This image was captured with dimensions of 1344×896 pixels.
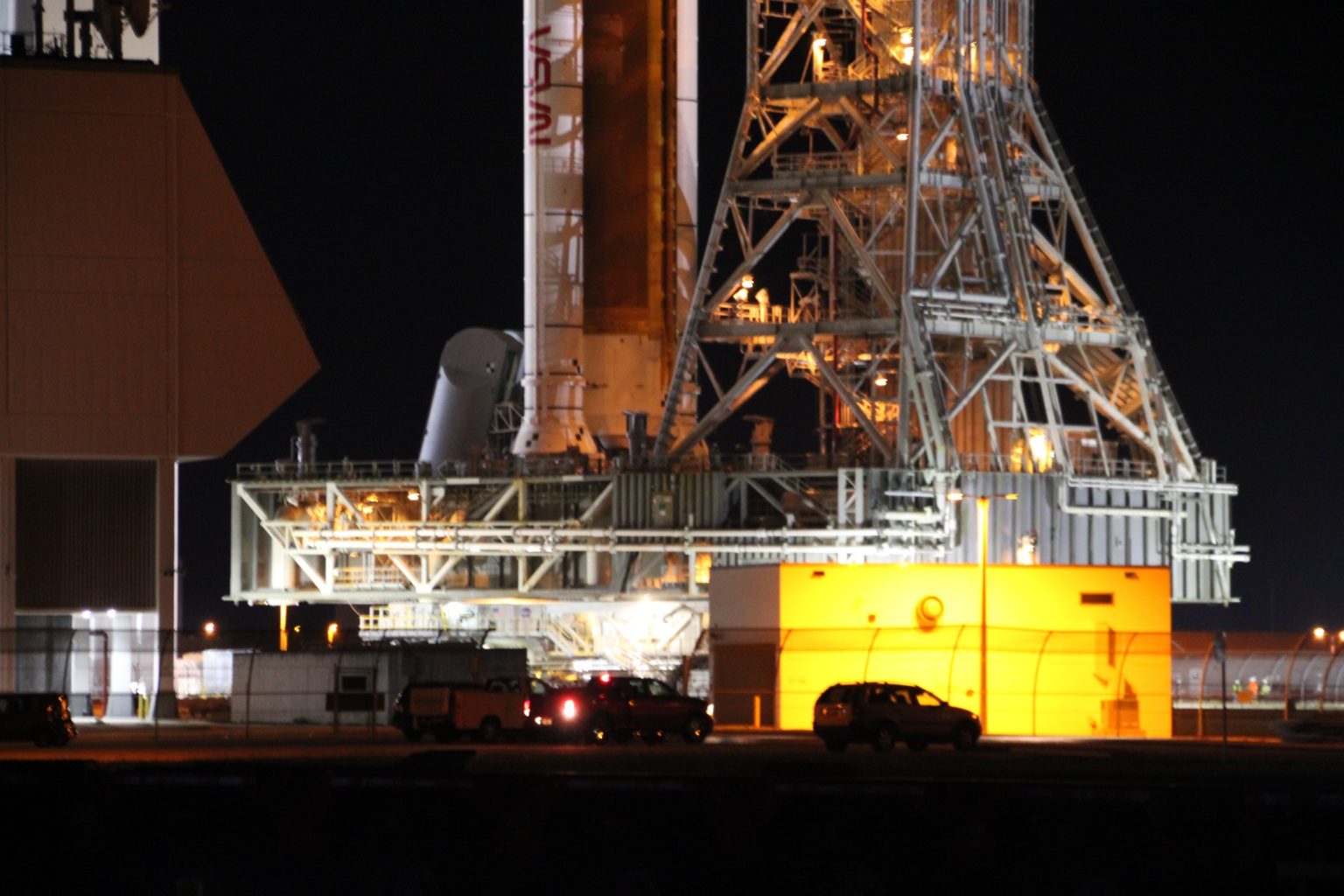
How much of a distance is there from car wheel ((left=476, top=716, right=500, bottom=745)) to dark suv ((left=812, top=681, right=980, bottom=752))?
6927 mm

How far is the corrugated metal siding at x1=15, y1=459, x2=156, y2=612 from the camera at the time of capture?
211 feet

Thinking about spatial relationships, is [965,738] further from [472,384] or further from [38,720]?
[472,384]

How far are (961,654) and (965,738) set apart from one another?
32.1 feet

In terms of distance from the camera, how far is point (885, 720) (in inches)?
1975

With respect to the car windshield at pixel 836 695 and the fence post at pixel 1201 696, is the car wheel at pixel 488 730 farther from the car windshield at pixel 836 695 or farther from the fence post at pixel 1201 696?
the fence post at pixel 1201 696

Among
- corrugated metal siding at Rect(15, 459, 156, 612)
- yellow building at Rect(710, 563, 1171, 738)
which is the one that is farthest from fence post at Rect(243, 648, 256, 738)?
yellow building at Rect(710, 563, 1171, 738)

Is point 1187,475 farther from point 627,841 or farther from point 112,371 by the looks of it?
point 627,841

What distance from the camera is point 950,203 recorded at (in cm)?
8600

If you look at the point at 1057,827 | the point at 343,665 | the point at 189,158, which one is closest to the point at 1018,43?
the point at 189,158

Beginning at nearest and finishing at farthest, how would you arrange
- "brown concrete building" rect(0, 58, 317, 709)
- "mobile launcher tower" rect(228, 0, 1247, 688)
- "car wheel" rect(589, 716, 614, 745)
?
"car wheel" rect(589, 716, 614, 745)
"brown concrete building" rect(0, 58, 317, 709)
"mobile launcher tower" rect(228, 0, 1247, 688)

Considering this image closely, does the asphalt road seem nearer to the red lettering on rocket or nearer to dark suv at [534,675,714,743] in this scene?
dark suv at [534,675,714,743]

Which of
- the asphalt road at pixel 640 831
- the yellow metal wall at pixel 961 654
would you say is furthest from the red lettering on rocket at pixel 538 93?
the asphalt road at pixel 640 831

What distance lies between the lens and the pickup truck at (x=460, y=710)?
5241cm

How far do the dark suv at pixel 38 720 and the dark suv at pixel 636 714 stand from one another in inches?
389
